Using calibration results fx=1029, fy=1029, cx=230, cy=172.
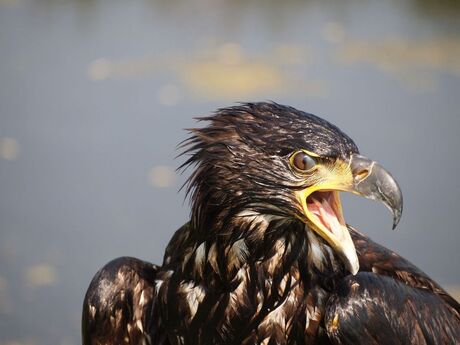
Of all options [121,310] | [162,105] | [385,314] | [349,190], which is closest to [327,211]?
[349,190]

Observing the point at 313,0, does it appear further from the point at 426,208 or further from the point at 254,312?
the point at 254,312

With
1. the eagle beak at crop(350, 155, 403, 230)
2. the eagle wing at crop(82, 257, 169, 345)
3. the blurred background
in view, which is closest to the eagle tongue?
the eagle beak at crop(350, 155, 403, 230)

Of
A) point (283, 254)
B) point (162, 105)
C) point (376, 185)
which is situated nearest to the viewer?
point (376, 185)

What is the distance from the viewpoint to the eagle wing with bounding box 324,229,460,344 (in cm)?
387

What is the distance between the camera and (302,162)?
12.5 ft

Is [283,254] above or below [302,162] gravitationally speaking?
below

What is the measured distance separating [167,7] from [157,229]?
420cm

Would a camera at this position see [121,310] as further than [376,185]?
Yes

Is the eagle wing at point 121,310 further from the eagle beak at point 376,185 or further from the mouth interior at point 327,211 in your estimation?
the eagle beak at point 376,185

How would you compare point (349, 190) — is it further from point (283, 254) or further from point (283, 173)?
point (283, 254)

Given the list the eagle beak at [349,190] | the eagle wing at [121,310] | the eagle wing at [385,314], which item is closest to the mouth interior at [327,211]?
the eagle beak at [349,190]

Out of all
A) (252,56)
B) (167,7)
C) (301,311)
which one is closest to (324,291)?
(301,311)

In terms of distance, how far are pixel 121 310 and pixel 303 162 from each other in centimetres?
116

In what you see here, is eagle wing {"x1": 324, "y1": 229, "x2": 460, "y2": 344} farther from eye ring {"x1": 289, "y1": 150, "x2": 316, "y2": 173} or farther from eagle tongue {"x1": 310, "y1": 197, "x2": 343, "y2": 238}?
eye ring {"x1": 289, "y1": 150, "x2": 316, "y2": 173}
